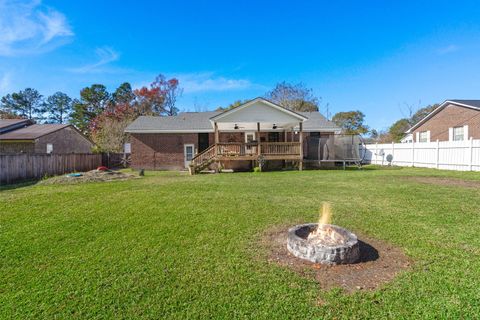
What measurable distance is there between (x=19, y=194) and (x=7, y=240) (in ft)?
17.6

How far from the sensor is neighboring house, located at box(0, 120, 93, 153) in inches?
827

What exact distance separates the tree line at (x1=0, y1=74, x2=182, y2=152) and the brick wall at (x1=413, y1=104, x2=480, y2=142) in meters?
30.8

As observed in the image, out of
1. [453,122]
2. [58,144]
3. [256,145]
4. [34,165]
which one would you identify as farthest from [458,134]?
[58,144]

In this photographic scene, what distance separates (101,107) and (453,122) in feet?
166

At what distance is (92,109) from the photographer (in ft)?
149

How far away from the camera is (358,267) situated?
334 centimetres

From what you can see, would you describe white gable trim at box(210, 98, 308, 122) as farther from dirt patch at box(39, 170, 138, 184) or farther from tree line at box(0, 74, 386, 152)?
tree line at box(0, 74, 386, 152)

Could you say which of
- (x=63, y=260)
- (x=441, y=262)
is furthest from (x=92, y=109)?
(x=441, y=262)

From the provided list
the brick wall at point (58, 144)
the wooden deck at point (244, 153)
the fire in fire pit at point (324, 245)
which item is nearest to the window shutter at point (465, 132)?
the wooden deck at point (244, 153)

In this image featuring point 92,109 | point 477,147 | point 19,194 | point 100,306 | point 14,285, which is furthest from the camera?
point 92,109

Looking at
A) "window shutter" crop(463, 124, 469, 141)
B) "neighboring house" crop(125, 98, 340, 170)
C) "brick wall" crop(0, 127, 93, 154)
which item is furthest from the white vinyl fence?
"brick wall" crop(0, 127, 93, 154)

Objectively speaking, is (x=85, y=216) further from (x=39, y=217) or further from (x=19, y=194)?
(x=19, y=194)

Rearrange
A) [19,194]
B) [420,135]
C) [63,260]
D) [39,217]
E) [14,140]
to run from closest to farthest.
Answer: [63,260] → [39,217] → [19,194] → [14,140] → [420,135]

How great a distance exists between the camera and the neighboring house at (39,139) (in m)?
21.0
